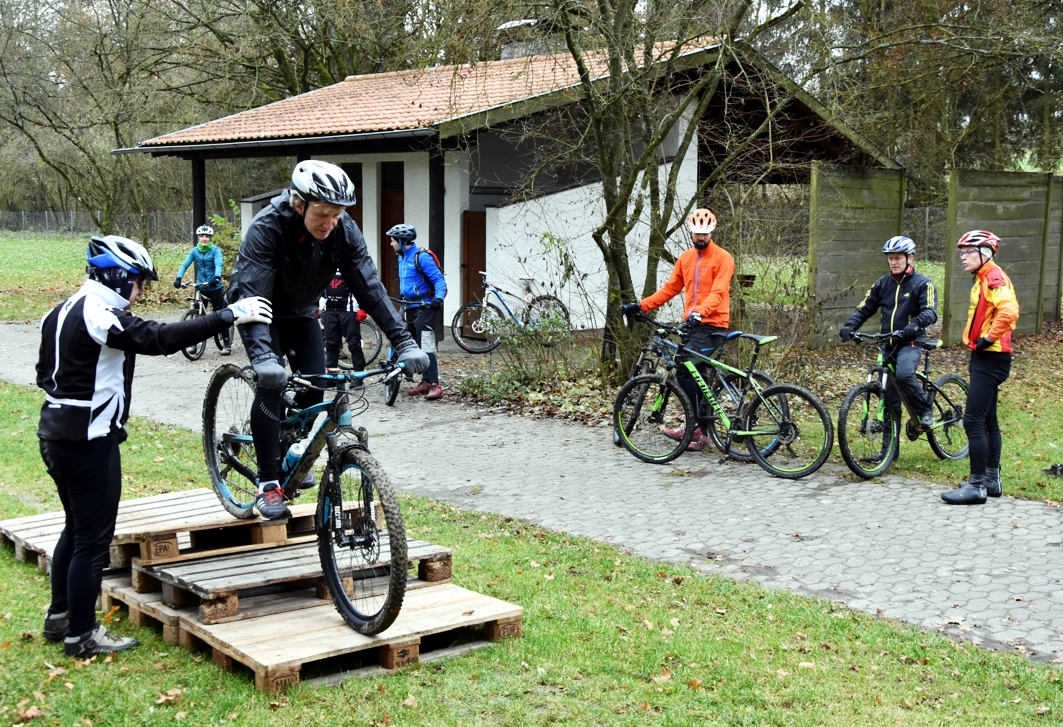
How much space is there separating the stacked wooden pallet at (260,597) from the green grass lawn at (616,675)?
13 centimetres

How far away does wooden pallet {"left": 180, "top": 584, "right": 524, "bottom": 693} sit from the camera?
4.57 metres

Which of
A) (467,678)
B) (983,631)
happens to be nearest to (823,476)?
(983,631)

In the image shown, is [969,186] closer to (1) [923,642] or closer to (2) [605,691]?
(1) [923,642]

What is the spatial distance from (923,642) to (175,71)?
2842 centimetres

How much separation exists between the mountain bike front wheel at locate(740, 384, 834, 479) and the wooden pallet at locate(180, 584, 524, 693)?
14.3ft

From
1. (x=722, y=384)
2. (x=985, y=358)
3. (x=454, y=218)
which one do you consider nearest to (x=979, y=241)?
(x=985, y=358)

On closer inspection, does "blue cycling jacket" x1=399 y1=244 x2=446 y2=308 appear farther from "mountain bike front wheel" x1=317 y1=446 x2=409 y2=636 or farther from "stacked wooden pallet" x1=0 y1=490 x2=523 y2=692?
"mountain bike front wheel" x1=317 y1=446 x2=409 y2=636

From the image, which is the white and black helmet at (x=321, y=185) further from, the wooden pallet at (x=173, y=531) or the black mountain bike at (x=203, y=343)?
the black mountain bike at (x=203, y=343)

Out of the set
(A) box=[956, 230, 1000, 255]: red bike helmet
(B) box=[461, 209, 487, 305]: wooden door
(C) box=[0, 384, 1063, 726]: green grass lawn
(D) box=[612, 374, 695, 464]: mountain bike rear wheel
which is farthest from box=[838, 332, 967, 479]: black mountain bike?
(B) box=[461, 209, 487, 305]: wooden door

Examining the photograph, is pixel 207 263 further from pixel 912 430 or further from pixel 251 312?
pixel 251 312

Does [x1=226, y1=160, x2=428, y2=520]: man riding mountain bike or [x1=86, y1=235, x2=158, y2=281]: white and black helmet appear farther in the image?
[x1=226, y1=160, x2=428, y2=520]: man riding mountain bike

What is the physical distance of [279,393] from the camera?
540 cm

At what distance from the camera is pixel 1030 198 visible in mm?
17750

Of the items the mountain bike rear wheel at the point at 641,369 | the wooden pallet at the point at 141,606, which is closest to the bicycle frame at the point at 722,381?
the mountain bike rear wheel at the point at 641,369
